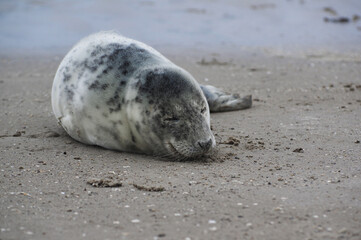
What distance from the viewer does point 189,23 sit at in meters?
13.4

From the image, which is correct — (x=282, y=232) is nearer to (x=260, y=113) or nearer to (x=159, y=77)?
(x=159, y=77)

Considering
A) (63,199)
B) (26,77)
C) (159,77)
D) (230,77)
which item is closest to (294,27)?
(230,77)

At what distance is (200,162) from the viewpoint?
4.31 meters

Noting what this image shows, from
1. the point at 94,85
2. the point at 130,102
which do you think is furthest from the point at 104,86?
the point at 130,102

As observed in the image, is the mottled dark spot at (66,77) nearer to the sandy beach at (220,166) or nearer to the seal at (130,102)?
the seal at (130,102)

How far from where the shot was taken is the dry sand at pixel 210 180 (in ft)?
10.1

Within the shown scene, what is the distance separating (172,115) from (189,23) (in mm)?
9404

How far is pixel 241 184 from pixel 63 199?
1119 mm

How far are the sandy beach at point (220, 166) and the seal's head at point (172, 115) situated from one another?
137 mm

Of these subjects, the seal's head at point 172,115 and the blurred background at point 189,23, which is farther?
the blurred background at point 189,23

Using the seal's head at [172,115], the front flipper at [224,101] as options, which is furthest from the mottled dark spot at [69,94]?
the front flipper at [224,101]

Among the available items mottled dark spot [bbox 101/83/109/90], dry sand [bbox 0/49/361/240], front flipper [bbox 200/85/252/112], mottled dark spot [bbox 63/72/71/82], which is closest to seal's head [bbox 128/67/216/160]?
dry sand [bbox 0/49/361/240]

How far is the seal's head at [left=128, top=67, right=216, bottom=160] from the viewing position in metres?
4.27

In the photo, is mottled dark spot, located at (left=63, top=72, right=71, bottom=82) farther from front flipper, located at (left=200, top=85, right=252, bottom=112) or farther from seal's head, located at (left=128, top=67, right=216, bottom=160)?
front flipper, located at (left=200, top=85, right=252, bottom=112)
